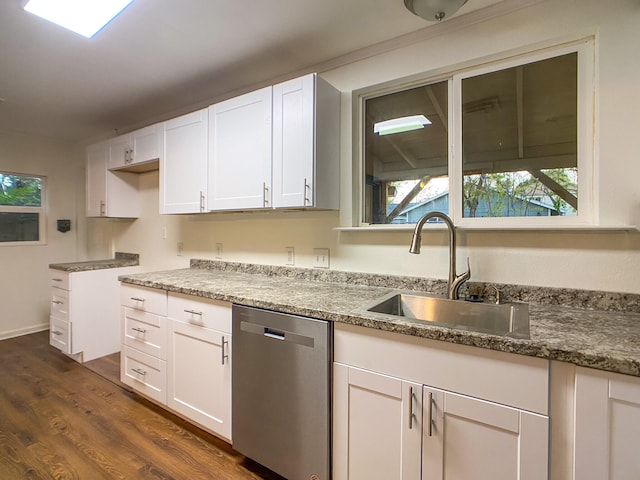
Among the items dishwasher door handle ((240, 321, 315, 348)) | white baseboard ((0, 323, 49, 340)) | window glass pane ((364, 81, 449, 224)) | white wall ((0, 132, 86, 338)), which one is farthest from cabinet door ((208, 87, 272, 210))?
white baseboard ((0, 323, 49, 340))

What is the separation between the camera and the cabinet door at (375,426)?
1142mm

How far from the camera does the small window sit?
3.43 metres

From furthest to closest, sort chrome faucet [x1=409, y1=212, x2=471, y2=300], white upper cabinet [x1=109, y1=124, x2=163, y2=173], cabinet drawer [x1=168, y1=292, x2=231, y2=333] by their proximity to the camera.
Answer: white upper cabinet [x1=109, y1=124, x2=163, y2=173]
cabinet drawer [x1=168, y1=292, x2=231, y2=333]
chrome faucet [x1=409, y1=212, x2=471, y2=300]

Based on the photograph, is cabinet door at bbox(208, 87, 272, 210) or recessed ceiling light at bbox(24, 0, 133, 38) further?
cabinet door at bbox(208, 87, 272, 210)

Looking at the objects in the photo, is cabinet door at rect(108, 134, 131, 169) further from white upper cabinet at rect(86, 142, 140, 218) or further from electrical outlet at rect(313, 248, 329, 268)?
electrical outlet at rect(313, 248, 329, 268)

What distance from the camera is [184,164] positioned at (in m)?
2.35

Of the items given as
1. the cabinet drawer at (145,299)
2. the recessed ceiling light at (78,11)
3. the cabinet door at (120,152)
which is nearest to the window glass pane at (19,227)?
the cabinet door at (120,152)

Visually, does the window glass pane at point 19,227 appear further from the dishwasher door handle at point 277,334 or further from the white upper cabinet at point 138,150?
the dishwasher door handle at point 277,334

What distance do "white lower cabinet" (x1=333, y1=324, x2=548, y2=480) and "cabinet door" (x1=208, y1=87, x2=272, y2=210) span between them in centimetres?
109

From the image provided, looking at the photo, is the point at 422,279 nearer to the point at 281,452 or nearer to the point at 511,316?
the point at 511,316

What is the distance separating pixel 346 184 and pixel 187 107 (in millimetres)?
1778

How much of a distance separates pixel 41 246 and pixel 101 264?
1.34m

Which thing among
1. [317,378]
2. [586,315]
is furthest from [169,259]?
[586,315]

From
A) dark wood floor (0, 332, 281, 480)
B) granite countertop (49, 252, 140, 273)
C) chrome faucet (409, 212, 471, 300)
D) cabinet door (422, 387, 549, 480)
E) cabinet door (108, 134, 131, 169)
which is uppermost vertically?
cabinet door (108, 134, 131, 169)
